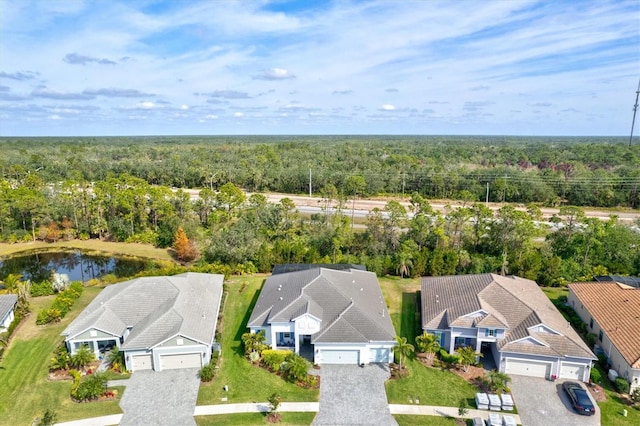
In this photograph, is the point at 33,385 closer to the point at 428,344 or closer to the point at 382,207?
the point at 428,344

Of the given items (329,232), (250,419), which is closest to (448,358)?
(250,419)

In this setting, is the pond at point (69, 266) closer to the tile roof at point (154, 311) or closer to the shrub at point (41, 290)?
the shrub at point (41, 290)

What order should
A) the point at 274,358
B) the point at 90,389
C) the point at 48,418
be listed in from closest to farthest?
the point at 48,418 → the point at 90,389 → the point at 274,358

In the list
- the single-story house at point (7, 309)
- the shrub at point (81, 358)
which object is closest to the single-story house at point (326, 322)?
the shrub at point (81, 358)

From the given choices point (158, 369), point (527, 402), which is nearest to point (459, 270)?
point (527, 402)

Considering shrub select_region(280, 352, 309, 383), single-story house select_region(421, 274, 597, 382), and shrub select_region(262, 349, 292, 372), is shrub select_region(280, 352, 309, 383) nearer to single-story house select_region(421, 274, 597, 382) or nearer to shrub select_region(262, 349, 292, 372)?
shrub select_region(262, 349, 292, 372)

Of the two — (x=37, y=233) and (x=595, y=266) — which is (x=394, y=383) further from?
(x=37, y=233)

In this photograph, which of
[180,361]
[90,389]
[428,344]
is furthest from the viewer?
[428,344]
